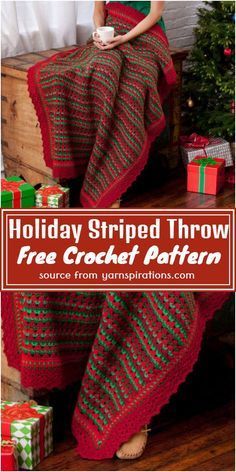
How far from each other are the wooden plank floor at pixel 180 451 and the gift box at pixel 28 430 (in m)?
0.03

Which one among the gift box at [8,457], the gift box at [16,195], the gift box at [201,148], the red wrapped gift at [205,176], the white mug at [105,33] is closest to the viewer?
the gift box at [8,457]

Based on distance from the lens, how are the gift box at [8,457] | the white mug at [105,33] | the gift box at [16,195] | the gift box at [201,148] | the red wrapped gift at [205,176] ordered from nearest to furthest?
the gift box at [8,457] → the gift box at [16,195] → the white mug at [105,33] → the red wrapped gift at [205,176] → the gift box at [201,148]

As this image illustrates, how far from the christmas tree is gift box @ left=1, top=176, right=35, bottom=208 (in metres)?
0.86

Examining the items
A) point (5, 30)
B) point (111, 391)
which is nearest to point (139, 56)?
point (5, 30)

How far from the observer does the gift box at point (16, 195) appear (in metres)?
2.65

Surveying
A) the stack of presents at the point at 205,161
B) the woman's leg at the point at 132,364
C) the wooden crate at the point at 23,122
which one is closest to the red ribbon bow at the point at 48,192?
the wooden crate at the point at 23,122

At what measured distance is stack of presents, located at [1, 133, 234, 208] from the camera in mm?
2674

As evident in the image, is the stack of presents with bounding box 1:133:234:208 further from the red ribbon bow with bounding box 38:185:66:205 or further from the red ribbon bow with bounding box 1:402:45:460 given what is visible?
the red ribbon bow with bounding box 1:402:45:460

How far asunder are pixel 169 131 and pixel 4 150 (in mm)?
542

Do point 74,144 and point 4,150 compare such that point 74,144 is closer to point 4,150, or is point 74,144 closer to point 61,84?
point 61,84

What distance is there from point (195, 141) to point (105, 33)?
1.89ft

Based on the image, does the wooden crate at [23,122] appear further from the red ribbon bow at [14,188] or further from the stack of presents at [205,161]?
the red ribbon bow at [14,188]

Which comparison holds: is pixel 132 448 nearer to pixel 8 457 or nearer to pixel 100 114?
pixel 8 457

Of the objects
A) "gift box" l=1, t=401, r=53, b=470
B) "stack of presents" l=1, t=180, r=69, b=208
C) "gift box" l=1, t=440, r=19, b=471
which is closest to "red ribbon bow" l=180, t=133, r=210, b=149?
"stack of presents" l=1, t=180, r=69, b=208
